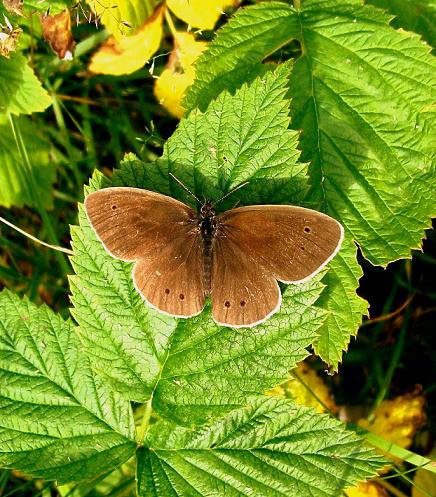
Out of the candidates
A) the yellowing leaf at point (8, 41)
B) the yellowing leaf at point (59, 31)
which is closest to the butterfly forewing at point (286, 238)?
the yellowing leaf at point (8, 41)

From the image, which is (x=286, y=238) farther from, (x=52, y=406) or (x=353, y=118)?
(x=52, y=406)

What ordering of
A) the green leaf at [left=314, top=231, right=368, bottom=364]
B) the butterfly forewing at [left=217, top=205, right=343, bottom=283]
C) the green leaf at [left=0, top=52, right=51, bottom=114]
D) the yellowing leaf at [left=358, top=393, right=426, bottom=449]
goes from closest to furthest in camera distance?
the butterfly forewing at [left=217, top=205, right=343, bottom=283] → the green leaf at [left=314, top=231, right=368, bottom=364] → the yellowing leaf at [left=358, top=393, right=426, bottom=449] → the green leaf at [left=0, top=52, right=51, bottom=114]

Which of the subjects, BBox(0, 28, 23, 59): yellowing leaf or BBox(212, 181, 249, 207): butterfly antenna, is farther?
BBox(0, 28, 23, 59): yellowing leaf

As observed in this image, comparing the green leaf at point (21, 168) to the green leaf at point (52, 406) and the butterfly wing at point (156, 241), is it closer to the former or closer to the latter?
the green leaf at point (52, 406)

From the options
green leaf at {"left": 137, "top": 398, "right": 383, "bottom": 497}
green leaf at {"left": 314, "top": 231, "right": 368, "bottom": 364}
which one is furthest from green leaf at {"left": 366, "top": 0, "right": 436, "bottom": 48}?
green leaf at {"left": 137, "top": 398, "right": 383, "bottom": 497}

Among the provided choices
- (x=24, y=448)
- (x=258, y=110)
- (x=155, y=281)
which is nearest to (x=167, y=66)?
(x=258, y=110)

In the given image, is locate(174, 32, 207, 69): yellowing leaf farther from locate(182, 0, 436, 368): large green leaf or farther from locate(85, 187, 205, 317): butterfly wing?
locate(85, 187, 205, 317): butterfly wing

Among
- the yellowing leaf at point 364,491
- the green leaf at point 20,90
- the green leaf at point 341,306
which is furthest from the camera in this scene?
the green leaf at point 20,90
